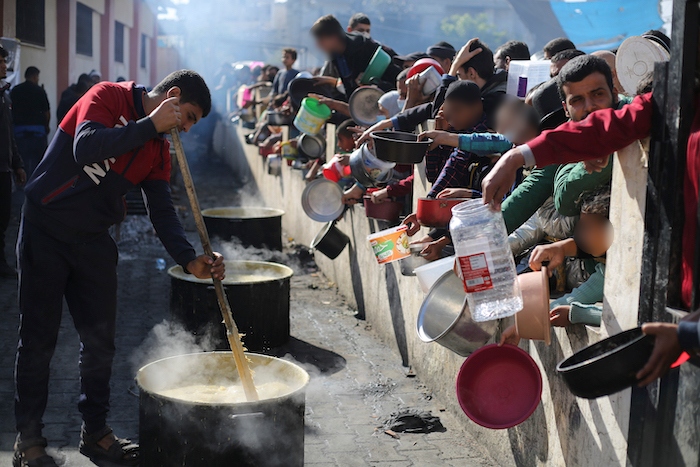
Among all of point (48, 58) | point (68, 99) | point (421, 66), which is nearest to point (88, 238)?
point (421, 66)

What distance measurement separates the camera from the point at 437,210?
15.1ft

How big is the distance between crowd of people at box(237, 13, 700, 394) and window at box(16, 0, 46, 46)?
10809mm

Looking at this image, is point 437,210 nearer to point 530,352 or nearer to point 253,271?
point 530,352

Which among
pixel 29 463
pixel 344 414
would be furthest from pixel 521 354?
pixel 29 463

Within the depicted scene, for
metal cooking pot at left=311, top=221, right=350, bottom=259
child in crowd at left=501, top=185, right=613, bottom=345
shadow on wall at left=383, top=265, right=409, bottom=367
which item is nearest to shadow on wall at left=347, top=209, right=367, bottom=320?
metal cooking pot at left=311, top=221, right=350, bottom=259

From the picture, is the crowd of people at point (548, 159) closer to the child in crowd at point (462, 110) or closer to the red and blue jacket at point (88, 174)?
the child in crowd at point (462, 110)

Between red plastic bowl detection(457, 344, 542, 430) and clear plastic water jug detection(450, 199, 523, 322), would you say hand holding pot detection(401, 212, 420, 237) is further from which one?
clear plastic water jug detection(450, 199, 523, 322)

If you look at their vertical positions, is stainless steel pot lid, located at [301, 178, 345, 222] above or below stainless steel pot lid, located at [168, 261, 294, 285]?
above

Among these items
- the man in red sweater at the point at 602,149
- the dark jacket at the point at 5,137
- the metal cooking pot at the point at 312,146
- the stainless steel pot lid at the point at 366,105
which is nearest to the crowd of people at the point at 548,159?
the man in red sweater at the point at 602,149

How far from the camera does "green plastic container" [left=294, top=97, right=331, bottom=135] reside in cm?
895

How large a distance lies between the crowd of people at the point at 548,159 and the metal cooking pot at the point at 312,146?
322cm

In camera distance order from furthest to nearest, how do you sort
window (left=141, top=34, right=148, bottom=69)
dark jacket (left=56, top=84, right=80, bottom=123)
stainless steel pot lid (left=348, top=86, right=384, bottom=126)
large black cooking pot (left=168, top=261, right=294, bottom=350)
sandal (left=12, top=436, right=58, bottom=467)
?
window (left=141, top=34, right=148, bottom=69) < dark jacket (left=56, top=84, right=80, bottom=123) < stainless steel pot lid (left=348, top=86, right=384, bottom=126) < large black cooking pot (left=168, top=261, right=294, bottom=350) < sandal (left=12, top=436, right=58, bottom=467)

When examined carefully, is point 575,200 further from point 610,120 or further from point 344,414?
point 344,414

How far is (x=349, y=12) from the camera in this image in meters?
47.3
